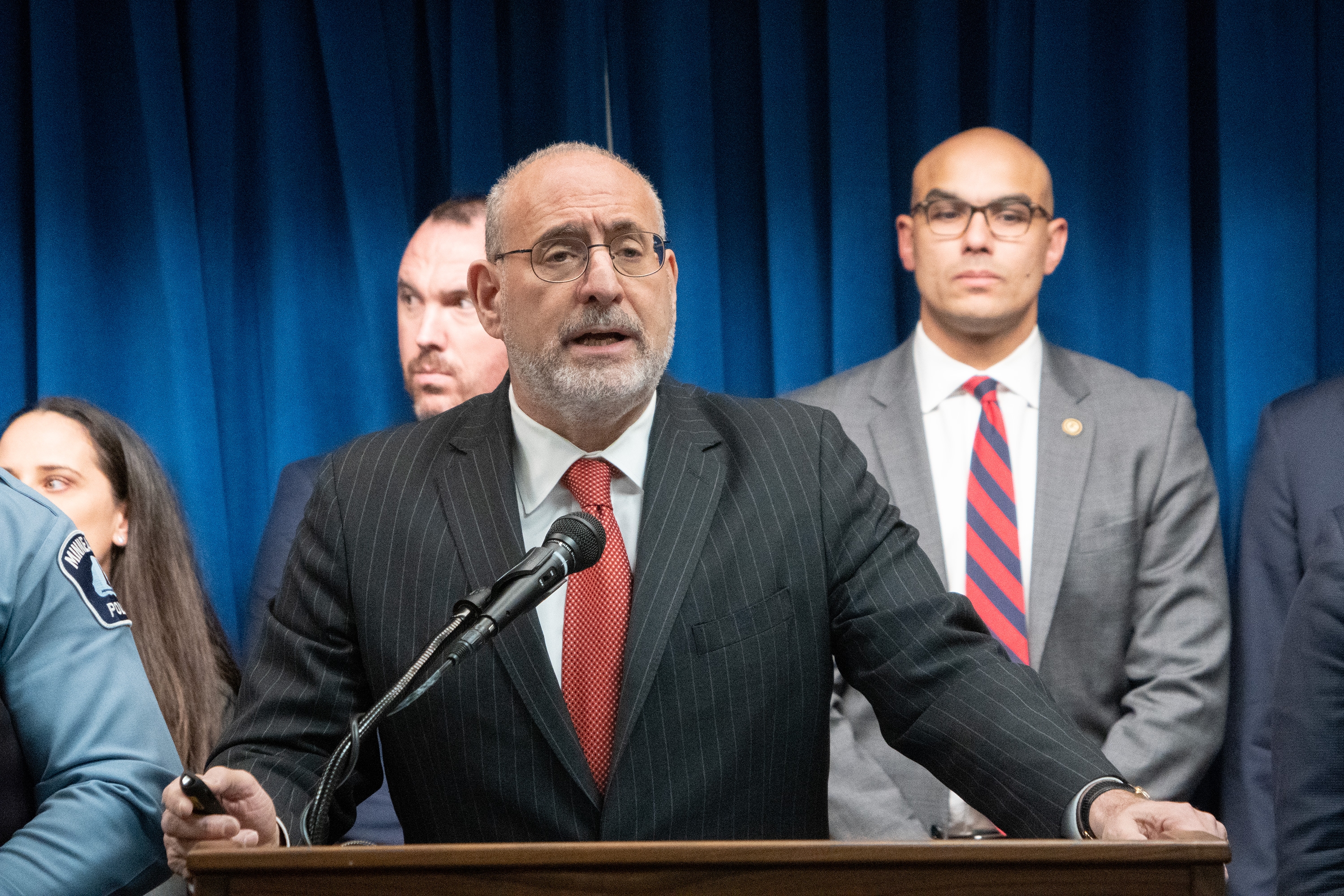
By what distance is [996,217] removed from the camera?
2822 millimetres

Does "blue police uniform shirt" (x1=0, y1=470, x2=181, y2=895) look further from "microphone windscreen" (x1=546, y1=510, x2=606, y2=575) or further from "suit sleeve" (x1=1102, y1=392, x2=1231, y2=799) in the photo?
"suit sleeve" (x1=1102, y1=392, x2=1231, y2=799)

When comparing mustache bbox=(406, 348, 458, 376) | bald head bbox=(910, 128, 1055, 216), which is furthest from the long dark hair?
bald head bbox=(910, 128, 1055, 216)

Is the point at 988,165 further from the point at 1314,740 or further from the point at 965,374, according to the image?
the point at 1314,740

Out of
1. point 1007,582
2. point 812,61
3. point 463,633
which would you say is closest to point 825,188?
point 812,61

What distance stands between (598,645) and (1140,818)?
2.22 ft

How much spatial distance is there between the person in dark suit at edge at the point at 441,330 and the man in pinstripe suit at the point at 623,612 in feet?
3.38

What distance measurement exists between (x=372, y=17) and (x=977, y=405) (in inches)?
64.6

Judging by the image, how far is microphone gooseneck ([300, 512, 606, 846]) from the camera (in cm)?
127

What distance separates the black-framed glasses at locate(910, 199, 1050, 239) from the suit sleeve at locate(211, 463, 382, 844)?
1510 mm

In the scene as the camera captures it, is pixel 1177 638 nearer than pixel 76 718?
No

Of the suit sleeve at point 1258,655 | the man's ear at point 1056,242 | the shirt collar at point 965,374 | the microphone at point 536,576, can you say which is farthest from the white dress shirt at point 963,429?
the microphone at point 536,576

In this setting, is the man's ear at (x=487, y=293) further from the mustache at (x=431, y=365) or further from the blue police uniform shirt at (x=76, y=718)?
the mustache at (x=431, y=365)

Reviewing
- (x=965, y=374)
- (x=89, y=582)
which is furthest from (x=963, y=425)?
(x=89, y=582)

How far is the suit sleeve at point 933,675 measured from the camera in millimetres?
1551
